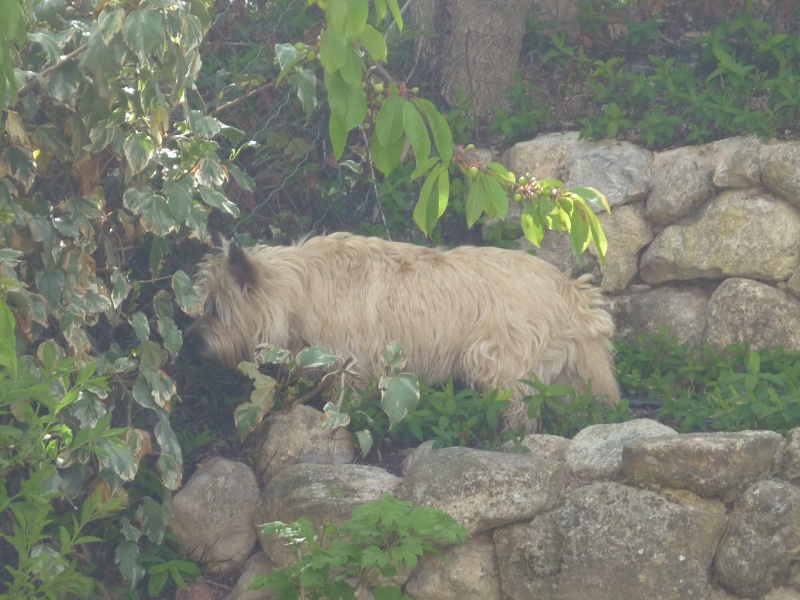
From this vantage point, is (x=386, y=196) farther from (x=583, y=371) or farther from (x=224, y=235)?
(x=583, y=371)

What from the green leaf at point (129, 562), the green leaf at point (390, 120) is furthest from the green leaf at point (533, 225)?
the green leaf at point (129, 562)

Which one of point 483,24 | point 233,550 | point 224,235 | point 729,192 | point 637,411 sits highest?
point 483,24

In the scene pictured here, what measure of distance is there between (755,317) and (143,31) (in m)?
4.14

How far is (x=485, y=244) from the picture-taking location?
703cm

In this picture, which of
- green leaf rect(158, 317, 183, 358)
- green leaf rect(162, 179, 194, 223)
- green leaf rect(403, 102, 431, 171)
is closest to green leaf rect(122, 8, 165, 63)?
green leaf rect(162, 179, 194, 223)

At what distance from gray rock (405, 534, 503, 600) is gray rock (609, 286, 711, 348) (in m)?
2.40

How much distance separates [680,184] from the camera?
6691 millimetres

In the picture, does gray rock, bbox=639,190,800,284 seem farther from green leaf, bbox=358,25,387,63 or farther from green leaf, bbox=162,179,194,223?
green leaf, bbox=358,25,387,63

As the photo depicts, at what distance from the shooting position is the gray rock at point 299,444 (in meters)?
5.43

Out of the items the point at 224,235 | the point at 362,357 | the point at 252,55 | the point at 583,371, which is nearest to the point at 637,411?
the point at 583,371

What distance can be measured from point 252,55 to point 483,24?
167cm

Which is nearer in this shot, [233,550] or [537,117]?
[233,550]

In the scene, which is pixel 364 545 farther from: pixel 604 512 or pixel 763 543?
pixel 763 543

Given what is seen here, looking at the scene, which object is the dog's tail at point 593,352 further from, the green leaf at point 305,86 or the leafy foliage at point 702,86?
the green leaf at point 305,86
